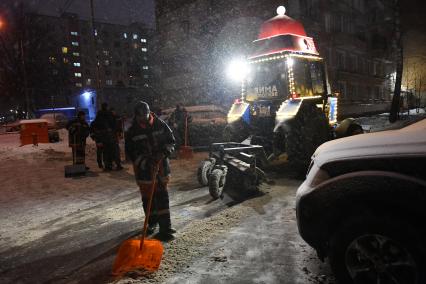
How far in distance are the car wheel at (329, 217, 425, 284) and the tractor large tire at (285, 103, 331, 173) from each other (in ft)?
15.7

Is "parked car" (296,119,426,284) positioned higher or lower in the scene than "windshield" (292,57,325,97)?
lower

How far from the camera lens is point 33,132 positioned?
1627 cm

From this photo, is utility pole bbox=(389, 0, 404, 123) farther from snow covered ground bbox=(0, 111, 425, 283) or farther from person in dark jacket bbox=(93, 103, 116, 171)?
person in dark jacket bbox=(93, 103, 116, 171)

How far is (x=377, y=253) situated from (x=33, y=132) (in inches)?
669

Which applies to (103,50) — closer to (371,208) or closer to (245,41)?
(245,41)

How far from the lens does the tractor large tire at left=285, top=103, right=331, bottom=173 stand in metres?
7.50

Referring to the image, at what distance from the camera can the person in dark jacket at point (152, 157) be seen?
4.68 m

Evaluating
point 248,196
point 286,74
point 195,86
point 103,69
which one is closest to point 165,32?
point 195,86

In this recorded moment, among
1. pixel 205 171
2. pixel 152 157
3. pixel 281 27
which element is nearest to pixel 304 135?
pixel 205 171

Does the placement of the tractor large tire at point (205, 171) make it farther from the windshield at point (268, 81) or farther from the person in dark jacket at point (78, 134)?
the person in dark jacket at point (78, 134)

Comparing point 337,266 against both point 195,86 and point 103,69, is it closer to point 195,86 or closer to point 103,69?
point 195,86

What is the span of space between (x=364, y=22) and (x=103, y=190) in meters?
34.0

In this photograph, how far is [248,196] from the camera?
6480 millimetres

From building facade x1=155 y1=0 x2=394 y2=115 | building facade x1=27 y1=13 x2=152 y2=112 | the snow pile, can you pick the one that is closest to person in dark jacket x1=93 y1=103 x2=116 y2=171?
the snow pile
